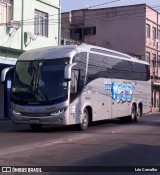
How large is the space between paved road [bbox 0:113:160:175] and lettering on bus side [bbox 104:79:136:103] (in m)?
4.39

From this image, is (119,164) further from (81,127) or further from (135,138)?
(81,127)

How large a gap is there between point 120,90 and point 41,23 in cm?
903

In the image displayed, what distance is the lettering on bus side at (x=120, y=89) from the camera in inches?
822

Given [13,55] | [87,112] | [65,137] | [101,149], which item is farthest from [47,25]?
[101,149]

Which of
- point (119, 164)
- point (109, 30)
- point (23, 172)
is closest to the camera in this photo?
point (23, 172)

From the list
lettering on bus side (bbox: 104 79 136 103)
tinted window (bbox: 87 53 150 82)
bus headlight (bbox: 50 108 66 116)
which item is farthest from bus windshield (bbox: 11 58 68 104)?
lettering on bus side (bbox: 104 79 136 103)

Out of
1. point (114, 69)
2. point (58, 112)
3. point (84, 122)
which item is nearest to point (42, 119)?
point (58, 112)

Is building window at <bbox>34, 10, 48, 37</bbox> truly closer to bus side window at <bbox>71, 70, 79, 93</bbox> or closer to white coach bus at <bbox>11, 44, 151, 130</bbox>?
white coach bus at <bbox>11, 44, 151, 130</bbox>

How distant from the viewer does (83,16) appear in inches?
1941

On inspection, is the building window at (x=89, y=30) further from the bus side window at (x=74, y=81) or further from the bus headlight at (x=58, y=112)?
the bus headlight at (x=58, y=112)

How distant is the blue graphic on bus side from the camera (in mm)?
21172

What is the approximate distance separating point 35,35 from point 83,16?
22.6 m

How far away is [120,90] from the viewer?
2212 centimetres

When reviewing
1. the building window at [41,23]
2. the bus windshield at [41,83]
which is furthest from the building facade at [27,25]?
the bus windshield at [41,83]
